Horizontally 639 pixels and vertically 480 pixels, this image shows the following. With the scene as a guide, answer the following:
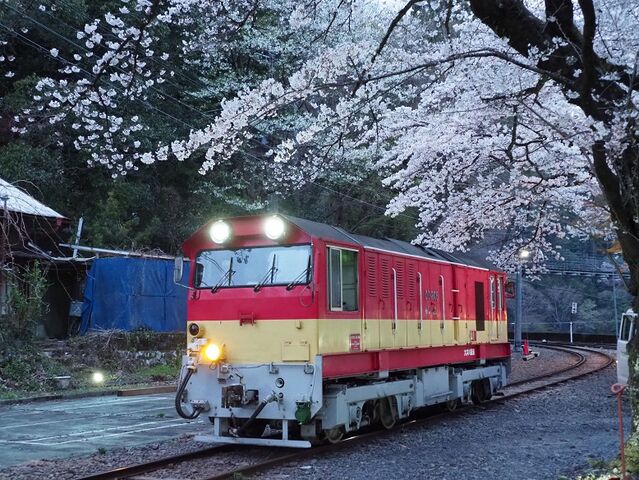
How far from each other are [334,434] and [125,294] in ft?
41.0

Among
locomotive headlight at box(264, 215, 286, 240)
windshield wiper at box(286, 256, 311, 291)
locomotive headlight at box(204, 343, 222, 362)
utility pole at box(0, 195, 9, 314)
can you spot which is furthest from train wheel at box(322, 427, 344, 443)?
utility pole at box(0, 195, 9, 314)

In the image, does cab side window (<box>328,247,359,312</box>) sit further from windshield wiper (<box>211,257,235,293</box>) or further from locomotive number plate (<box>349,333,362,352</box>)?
windshield wiper (<box>211,257,235,293</box>)

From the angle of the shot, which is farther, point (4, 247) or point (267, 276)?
point (4, 247)

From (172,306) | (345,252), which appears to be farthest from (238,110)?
(172,306)

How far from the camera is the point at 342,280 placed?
10.2 meters

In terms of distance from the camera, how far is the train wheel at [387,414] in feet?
37.5

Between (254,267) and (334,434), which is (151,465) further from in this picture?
(254,267)

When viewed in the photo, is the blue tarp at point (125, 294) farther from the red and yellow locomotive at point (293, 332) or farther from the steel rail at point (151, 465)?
the steel rail at point (151, 465)

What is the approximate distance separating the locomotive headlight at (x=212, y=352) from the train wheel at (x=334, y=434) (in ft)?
6.18

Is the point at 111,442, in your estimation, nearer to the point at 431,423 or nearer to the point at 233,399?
the point at 233,399

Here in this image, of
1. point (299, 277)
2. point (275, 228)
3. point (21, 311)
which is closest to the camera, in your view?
point (299, 277)

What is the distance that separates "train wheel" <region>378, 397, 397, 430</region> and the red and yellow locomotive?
0.02 m

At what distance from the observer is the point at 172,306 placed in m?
22.7

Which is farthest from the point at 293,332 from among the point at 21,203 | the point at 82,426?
the point at 21,203
